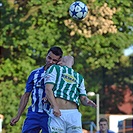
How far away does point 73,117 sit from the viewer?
7.13m

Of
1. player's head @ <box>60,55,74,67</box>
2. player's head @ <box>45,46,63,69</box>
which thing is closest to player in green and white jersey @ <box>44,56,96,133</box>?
player's head @ <box>60,55,74,67</box>

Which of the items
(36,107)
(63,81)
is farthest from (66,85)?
(36,107)

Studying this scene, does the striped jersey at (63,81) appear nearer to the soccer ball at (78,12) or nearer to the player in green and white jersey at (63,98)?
the player in green and white jersey at (63,98)

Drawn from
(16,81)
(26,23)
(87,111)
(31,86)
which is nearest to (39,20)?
(26,23)

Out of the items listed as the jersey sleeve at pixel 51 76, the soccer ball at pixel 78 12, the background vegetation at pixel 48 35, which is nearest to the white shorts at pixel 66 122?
the jersey sleeve at pixel 51 76

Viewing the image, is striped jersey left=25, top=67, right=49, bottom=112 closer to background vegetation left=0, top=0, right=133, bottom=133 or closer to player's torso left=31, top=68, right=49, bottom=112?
player's torso left=31, top=68, right=49, bottom=112

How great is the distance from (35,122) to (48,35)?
14990mm

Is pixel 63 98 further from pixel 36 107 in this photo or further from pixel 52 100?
pixel 36 107

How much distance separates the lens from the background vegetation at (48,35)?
22562 millimetres

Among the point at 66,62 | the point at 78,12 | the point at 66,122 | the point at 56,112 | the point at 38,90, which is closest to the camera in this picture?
the point at 56,112

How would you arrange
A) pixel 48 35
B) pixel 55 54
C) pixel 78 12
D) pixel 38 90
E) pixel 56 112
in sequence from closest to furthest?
pixel 56 112 → pixel 55 54 → pixel 38 90 → pixel 78 12 → pixel 48 35

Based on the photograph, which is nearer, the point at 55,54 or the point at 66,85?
the point at 66,85

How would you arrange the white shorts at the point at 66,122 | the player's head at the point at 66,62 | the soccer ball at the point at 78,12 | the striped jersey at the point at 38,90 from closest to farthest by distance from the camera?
1. the white shorts at the point at 66,122
2. the player's head at the point at 66,62
3. the striped jersey at the point at 38,90
4. the soccer ball at the point at 78,12

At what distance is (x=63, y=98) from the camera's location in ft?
23.5
